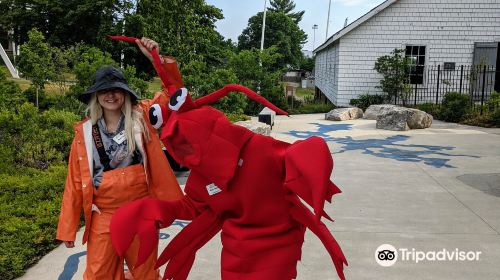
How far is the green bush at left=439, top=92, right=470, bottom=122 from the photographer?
13.9m

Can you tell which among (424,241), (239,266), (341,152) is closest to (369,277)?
(424,241)

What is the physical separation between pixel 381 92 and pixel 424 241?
1366 cm

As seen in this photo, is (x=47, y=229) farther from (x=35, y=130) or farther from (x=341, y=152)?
(x=341, y=152)

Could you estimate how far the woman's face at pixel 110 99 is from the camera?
111 inches

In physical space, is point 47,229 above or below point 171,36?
below

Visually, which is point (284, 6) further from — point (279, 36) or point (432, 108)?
point (432, 108)

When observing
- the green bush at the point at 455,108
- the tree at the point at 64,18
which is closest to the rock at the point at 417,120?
the green bush at the point at 455,108

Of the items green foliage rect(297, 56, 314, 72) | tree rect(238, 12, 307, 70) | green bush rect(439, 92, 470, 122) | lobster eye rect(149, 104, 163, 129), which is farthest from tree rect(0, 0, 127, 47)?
green foliage rect(297, 56, 314, 72)

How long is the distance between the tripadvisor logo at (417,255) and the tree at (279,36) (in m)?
54.8

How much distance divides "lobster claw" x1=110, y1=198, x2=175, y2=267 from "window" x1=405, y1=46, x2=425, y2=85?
16965 millimetres

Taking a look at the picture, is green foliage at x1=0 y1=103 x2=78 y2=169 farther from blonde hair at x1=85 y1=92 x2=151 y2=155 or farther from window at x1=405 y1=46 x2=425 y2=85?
window at x1=405 y1=46 x2=425 y2=85

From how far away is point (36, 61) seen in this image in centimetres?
1141

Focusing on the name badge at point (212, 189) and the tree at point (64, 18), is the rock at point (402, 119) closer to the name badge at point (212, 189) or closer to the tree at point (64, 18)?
the name badge at point (212, 189)

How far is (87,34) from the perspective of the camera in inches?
1312
